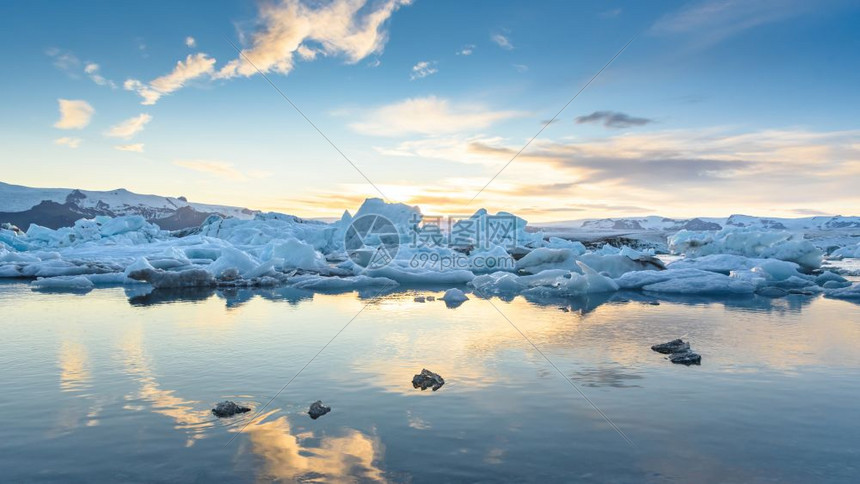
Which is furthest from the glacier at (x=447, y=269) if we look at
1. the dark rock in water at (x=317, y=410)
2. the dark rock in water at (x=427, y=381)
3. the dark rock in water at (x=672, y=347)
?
the dark rock in water at (x=317, y=410)

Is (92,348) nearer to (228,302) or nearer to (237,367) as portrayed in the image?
(237,367)

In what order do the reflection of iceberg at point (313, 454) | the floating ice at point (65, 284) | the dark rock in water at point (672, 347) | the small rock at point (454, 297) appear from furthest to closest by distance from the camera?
the floating ice at point (65, 284) → the small rock at point (454, 297) → the dark rock in water at point (672, 347) → the reflection of iceberg at point (313, 454)

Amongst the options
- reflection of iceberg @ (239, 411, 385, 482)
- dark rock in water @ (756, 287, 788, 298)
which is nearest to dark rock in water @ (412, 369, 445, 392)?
reflection of iceberg @ (239, 411, 385, 482)

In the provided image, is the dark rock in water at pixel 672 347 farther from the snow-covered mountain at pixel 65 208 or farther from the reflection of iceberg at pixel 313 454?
the snow-covered mountain at pixel 65 208

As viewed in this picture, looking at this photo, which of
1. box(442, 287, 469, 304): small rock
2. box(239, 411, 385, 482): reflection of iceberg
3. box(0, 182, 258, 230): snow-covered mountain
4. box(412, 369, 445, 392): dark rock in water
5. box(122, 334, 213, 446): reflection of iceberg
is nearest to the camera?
box(239, 411, 385, 482): reflection of iceberg

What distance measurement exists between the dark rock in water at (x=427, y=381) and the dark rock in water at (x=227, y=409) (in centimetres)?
180

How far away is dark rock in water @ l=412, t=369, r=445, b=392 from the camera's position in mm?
5672

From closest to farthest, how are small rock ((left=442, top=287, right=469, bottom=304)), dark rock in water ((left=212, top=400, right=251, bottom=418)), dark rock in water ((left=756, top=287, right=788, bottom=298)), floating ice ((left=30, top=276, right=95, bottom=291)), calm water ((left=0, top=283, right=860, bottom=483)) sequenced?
1. calm water ((left=0, top=283, right=860, bottom=483))
2. dark rock in water ((left=212, top=400, right=251, bottom=418))
3. small rock ((left=442, top=287, right=469, bottom=304))
4. dark rock in water ((left=756, top=287, right=788, bottom=298))
5. floating ice ((left=30, top=276, right=95, bottom=291))

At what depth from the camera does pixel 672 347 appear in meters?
7.48

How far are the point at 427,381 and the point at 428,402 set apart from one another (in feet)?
1.83

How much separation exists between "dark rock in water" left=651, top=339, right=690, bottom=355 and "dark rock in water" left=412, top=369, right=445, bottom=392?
12.1ft

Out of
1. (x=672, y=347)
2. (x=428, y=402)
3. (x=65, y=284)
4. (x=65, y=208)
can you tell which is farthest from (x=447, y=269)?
(x=65, y=208)

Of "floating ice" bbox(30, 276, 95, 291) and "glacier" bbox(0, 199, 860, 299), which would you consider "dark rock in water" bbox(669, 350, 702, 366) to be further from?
"floating ice" bbox(30, 276, 95, 291)

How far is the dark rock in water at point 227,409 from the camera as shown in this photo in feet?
15.5
